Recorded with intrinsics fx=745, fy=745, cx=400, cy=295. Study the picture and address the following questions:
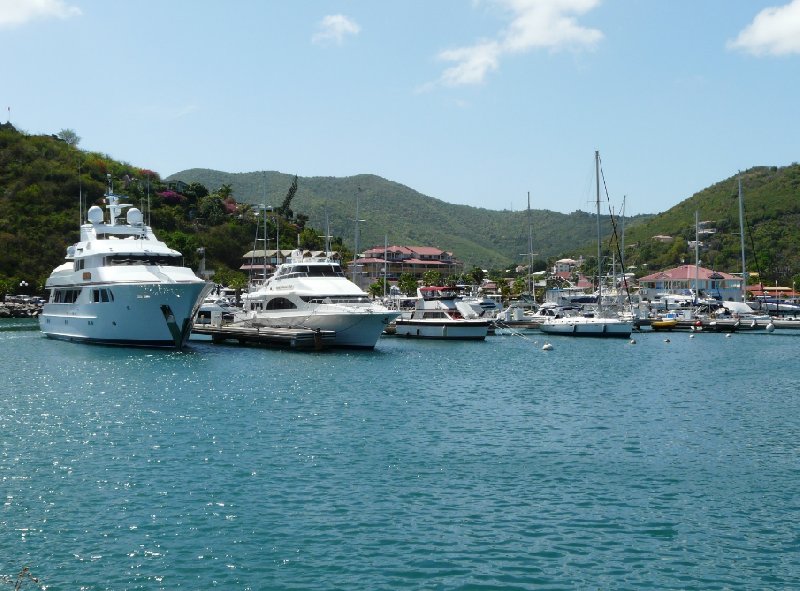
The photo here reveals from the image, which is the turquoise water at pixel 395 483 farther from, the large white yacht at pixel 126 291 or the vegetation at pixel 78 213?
the vegetation at pixel 78 213

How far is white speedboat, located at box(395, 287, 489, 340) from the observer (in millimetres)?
63312

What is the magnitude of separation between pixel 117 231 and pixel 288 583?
49.0m

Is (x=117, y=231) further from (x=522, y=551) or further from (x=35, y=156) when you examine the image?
(x=35, y=156)

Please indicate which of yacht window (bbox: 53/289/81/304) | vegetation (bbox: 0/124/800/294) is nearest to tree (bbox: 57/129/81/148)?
vegetation (bbox: 0/124/800/294)

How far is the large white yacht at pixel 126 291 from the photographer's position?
49.0m

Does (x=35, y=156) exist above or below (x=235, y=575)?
above

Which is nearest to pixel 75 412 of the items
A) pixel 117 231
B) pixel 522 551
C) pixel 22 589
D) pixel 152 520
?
pixel 152 520

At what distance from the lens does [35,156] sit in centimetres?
13575

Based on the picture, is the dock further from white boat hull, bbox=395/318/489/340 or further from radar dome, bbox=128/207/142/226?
white boat hull, bbox=395/318/489/340

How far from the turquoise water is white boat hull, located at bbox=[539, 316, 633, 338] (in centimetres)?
3152

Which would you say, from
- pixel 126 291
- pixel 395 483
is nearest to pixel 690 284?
pixel 126 291

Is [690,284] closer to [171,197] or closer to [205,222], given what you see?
[205,222]

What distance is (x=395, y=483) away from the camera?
18.9 metres

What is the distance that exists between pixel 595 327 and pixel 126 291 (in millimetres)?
42135
